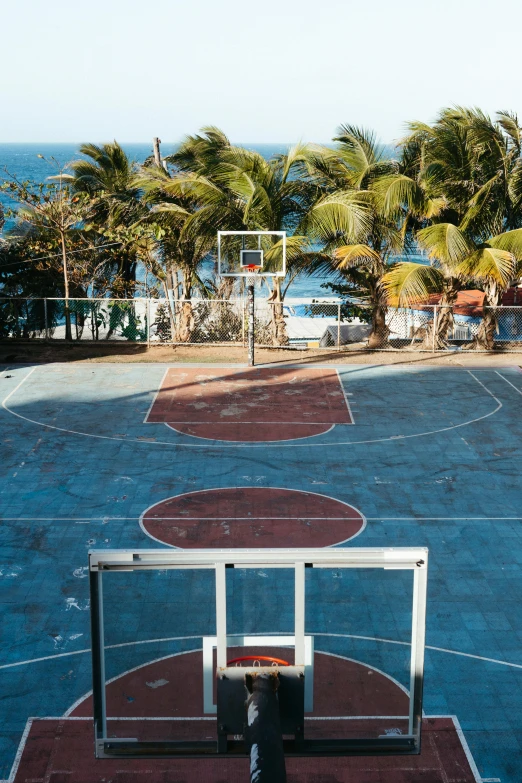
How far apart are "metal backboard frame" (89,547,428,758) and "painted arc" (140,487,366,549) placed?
760 centimetres

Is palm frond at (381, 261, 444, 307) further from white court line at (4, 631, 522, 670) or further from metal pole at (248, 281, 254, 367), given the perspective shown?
white court line at (4, 631, 522, 670)

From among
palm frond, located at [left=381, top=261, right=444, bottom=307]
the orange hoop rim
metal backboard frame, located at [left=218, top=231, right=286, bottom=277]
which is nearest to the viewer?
the orange hoop rim

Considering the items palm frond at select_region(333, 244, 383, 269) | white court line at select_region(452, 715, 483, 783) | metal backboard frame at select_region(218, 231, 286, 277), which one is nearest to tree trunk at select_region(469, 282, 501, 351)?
palm frond at select_region(333, 244, 383, 269)

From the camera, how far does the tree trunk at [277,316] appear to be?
90.0 feet

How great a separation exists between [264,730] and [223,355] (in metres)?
21.7

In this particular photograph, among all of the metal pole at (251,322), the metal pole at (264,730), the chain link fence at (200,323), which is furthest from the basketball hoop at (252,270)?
the metal pole at (264,730)

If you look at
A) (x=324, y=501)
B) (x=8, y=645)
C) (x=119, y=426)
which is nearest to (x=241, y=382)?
(x=119, y=426)

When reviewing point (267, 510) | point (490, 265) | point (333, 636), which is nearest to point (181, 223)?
point (490, 265)

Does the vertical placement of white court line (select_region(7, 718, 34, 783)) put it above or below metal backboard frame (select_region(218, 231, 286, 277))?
below

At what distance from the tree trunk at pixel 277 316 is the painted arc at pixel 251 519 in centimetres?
1170

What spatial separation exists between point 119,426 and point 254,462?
368 centimetres

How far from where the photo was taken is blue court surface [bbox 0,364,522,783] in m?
10.8

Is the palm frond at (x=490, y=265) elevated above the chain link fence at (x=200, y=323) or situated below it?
above

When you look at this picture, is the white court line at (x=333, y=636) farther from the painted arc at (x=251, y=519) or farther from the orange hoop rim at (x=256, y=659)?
the orange hoop rim at (x=256, y=659)
